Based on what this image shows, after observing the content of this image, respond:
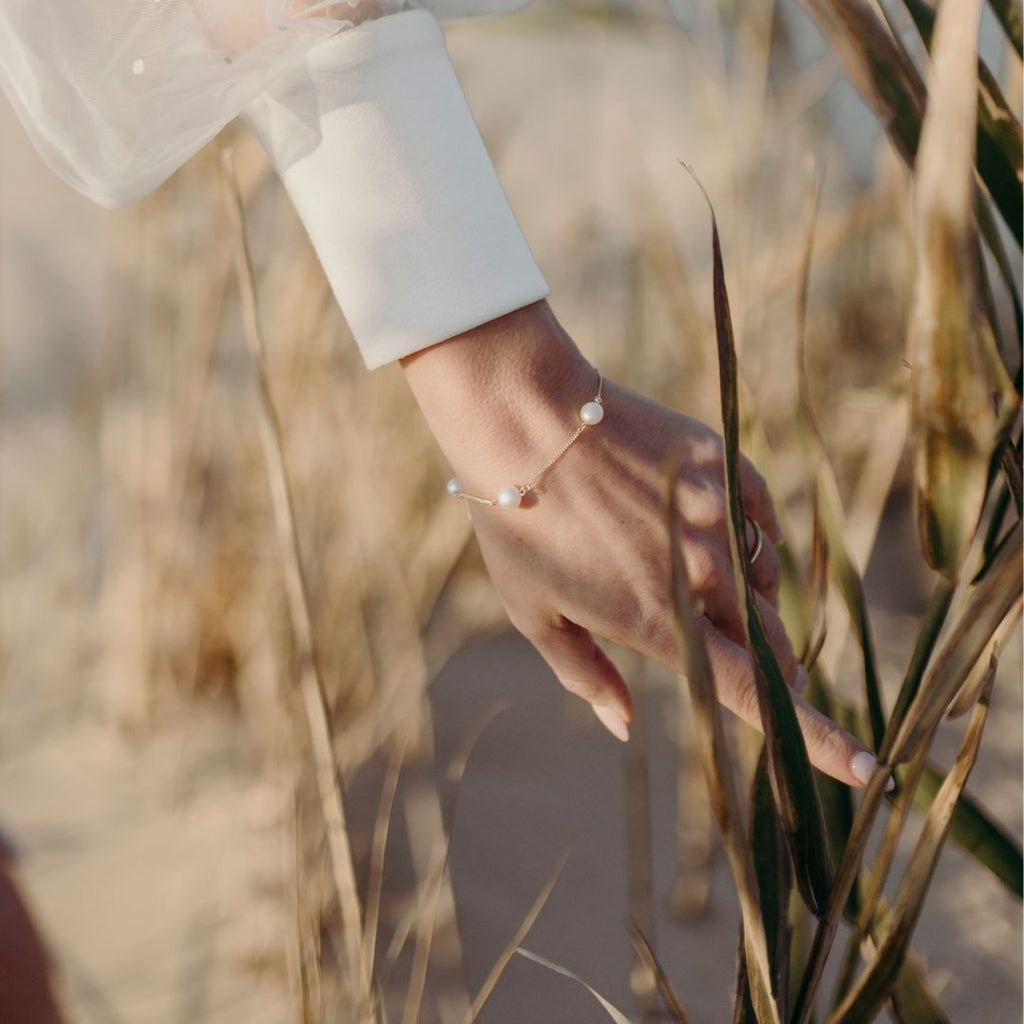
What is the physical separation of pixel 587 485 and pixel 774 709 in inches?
7.5

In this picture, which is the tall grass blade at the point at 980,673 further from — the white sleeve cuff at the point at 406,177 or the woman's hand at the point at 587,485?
the white sleeve cuff at the point at 406,177

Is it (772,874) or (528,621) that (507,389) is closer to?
(528,621)

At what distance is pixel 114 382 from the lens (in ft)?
3.82

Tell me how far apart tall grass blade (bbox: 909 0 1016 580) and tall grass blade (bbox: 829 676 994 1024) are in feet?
0.22

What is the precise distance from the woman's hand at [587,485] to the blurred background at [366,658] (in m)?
0.10

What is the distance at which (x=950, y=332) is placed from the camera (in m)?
0.36

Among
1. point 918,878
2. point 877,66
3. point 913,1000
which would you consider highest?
point 877,66

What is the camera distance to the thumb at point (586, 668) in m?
0.59

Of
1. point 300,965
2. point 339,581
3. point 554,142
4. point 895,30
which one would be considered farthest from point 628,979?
point 554,142

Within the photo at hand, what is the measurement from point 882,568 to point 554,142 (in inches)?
53.3

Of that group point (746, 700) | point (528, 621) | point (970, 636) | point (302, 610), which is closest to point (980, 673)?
point (970, 636)

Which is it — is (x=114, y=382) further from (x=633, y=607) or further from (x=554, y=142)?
(x=554, y=142)

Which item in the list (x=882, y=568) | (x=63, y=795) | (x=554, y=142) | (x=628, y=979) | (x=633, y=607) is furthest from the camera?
(x=554, y=142)

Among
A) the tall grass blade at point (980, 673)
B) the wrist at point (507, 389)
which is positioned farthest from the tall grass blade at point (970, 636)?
the wrist at point (507, 389)
